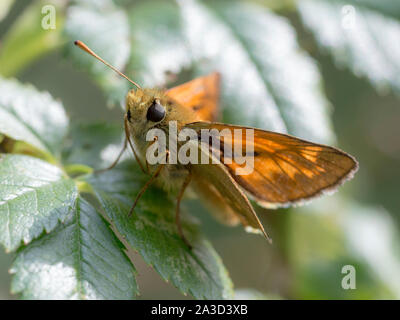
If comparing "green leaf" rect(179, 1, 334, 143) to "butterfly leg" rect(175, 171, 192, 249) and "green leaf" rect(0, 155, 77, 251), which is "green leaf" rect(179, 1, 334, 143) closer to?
"butterfly leg" rect(175, 171, 192, 249)

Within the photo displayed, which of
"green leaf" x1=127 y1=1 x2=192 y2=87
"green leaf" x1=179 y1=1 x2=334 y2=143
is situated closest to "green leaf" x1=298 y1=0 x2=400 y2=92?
"green leaf" x1=179 y1=1 x2=334 y2=143

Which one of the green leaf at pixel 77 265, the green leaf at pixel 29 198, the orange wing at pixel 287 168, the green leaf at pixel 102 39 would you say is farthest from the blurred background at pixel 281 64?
the green leaf at pixel 77 265

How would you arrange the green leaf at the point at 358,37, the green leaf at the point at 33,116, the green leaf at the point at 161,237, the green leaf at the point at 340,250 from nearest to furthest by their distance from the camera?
the green leaf at the point at 161,237 < the green leaf at the point at 33,116 < the green leaf at the point at 358,37 < the green leaf at the point at 340,250

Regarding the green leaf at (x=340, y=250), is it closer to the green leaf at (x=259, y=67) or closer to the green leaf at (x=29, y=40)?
the green leaf at (x=259, y=67)

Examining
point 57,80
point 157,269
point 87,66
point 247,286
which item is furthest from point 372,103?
point 157,269

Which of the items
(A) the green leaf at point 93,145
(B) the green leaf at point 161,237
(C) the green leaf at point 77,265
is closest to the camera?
(C) the green leaf at point 77,265

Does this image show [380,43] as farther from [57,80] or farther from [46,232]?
[57,80]
